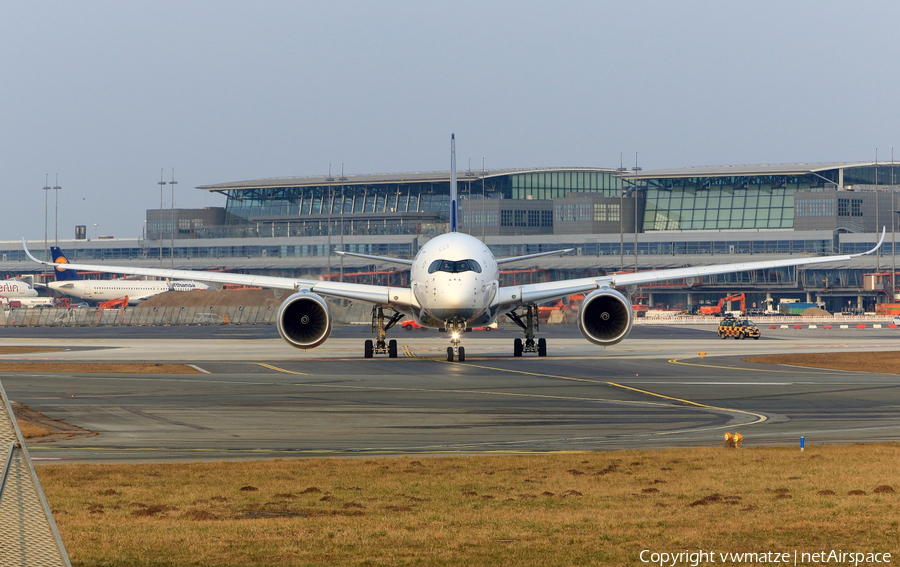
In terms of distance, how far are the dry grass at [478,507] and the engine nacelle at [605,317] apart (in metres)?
23.3

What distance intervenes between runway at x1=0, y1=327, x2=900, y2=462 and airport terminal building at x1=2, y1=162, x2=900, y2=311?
299 ft

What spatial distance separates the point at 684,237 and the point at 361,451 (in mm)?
143865

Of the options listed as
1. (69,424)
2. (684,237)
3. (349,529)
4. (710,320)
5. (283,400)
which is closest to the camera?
(349,529)

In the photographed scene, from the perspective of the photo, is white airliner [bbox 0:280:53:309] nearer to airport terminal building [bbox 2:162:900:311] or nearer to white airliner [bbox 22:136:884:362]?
airport terminal building [bbox 2:162:900:311]

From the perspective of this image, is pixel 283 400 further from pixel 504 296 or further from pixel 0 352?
pixel 0 352

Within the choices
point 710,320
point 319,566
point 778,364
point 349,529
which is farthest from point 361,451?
point 710,320

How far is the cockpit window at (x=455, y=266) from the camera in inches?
1581

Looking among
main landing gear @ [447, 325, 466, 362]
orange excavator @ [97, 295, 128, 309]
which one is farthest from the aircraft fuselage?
orange excavator @ [97, 295, 128, 309]

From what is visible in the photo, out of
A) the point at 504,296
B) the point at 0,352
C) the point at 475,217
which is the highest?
the point at 475,217

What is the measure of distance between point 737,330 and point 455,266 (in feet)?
115

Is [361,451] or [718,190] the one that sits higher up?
[718,190]

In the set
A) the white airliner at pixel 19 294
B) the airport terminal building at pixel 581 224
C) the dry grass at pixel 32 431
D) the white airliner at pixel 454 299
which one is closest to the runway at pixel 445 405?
the dry grass at pixel 32 431

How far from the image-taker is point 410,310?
43625 millimetres

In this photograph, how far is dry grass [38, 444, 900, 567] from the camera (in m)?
10.5
